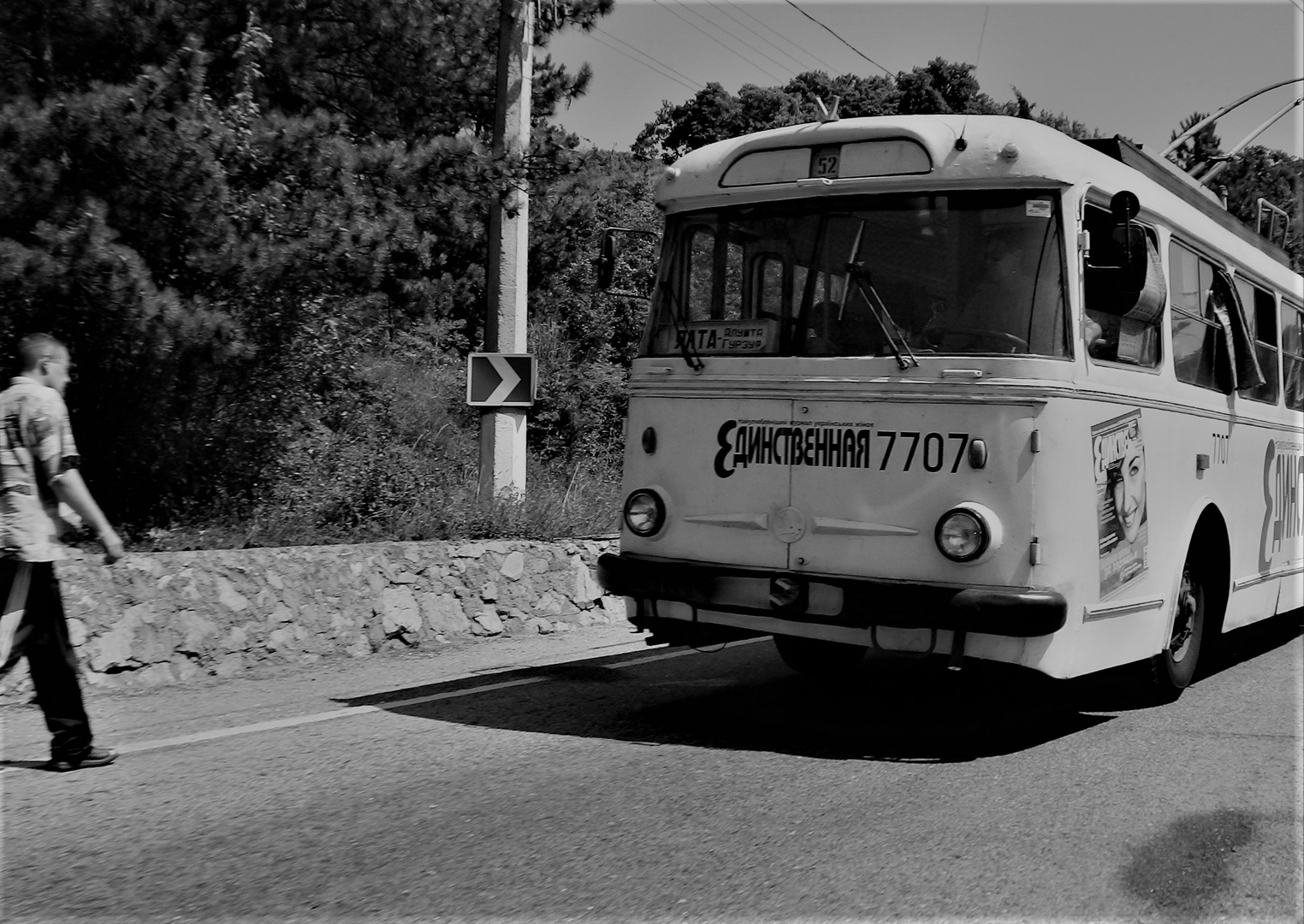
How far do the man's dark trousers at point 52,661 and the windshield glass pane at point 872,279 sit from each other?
10.7 ft

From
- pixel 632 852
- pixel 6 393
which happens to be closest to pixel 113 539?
pixel 6 393

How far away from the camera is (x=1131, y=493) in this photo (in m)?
6.73

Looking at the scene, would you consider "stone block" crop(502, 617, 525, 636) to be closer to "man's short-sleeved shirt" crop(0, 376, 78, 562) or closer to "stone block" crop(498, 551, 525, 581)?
"stone block" crop(498, 551, 525, 581)

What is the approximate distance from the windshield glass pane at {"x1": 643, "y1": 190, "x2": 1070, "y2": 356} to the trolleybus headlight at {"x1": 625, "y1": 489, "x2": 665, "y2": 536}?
791mm

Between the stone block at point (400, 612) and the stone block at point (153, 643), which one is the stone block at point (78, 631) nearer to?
the stone block at point (153, 643)

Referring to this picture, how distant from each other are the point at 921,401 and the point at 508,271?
6.90 m

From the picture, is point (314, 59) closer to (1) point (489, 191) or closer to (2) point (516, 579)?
(1) point (489, 191)

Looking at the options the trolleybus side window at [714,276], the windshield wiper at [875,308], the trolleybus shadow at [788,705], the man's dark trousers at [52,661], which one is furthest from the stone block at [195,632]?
the windshield wiper at [875,308]

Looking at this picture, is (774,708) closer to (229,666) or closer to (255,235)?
(229,666)

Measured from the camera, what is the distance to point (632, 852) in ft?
15.3

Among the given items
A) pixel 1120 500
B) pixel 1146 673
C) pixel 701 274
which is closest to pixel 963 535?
pixel 1120 500

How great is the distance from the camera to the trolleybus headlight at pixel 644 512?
7.02 metres

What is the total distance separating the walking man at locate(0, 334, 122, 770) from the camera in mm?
5734

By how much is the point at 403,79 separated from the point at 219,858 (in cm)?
894
